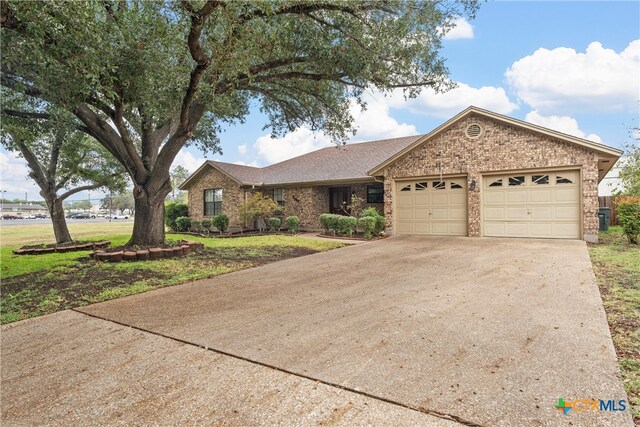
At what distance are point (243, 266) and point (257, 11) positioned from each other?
5.69 m

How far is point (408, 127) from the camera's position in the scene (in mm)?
24266

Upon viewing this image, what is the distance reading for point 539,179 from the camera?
11977mm

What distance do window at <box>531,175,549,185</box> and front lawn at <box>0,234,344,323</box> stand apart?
25.2ft

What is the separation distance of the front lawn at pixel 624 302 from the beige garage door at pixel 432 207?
14.7ft

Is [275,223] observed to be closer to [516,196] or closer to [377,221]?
[377,221]

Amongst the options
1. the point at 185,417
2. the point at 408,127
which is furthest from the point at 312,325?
the point at 408,127

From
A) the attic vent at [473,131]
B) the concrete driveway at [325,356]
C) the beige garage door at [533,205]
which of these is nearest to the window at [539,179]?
the beige garage door at [533,205]

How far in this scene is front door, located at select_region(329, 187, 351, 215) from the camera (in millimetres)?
18641

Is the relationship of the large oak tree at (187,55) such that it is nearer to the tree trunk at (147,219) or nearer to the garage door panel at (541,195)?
the tree trunk at (147,219)

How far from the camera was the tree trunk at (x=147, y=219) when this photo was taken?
10.8 metres

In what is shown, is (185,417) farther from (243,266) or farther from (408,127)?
(408,127)

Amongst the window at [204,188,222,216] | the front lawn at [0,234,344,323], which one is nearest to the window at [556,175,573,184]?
the front lawn at [0,234,344,323]

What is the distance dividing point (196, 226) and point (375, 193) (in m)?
10.6

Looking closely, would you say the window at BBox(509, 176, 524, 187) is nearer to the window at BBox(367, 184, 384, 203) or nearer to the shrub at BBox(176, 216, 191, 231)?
the window at BBox(367, 184, 384, 203)
